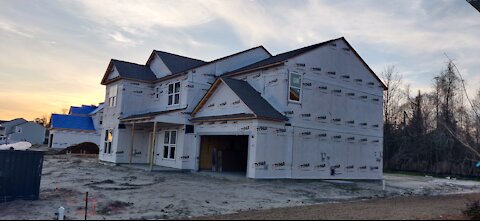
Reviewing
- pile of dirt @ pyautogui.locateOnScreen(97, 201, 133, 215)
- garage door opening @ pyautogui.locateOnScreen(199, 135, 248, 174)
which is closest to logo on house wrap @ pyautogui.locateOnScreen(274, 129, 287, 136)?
garage door opening @ pyautogui.locateOnScreen(199, 135, 248, 174)

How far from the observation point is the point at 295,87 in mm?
20469

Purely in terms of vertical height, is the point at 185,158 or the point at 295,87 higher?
the point at 295,87

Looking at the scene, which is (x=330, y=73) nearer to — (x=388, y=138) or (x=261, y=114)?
(x=261, y=114)

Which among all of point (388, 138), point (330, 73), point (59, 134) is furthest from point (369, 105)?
point (59, 134)

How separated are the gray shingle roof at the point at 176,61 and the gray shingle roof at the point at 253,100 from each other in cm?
653

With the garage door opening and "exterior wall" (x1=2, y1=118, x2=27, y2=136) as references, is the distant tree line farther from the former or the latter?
"exterior wall" (x1=2, y1=118, x2=27, y2=136)

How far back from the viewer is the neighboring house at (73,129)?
53.3m

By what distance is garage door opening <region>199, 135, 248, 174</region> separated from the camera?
2341 centimetres

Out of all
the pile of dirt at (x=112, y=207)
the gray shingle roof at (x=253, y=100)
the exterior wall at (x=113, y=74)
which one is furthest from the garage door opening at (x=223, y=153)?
the pile of dirt at (x=112, y=207)

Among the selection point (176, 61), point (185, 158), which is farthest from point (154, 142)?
point (176, 61)

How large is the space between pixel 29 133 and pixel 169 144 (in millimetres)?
60550

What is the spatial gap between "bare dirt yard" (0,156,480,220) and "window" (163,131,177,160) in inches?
177

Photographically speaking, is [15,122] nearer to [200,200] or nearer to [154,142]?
[154,142]

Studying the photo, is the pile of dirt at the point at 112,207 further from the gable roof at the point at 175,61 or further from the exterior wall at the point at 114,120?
the gable roof at the point at 175,61
